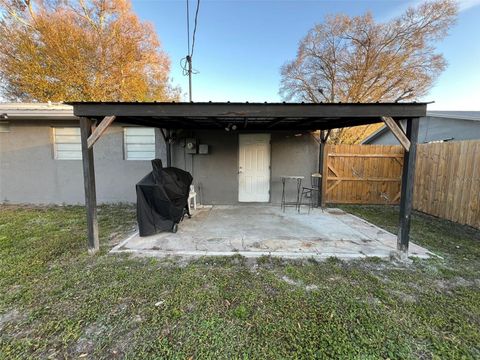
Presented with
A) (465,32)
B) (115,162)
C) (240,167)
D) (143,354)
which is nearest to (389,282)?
(143,354)

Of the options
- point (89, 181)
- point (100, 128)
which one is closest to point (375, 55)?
point (100, 128)

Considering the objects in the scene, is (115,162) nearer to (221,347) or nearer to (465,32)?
(221,347)

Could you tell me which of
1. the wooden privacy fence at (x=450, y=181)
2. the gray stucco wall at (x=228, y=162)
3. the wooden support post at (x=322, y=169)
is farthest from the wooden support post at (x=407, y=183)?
the gray stucco wall at (x=228, y=162)

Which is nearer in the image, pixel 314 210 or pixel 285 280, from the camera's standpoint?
pixel 285 280

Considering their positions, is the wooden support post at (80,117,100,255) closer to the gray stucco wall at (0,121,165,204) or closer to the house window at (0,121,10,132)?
the gray stucco wall at (0,121,165,204)

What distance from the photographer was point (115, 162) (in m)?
6.35

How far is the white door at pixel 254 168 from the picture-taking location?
250 inches

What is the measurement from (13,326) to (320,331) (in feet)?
8.66

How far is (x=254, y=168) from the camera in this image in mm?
6418

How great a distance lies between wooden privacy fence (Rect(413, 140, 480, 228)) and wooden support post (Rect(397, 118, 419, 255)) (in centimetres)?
254

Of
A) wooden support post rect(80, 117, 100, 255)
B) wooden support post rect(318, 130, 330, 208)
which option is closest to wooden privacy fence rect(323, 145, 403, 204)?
wooden support post rect(318, 130, 330, 208)

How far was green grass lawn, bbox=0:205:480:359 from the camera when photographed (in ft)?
5.67

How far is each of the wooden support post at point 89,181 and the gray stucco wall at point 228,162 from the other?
3110mm

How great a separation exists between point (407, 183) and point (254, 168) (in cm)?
381
